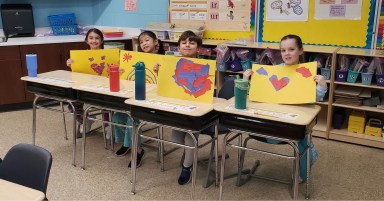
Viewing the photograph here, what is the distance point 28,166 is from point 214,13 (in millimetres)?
3357

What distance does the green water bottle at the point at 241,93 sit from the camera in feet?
7.58

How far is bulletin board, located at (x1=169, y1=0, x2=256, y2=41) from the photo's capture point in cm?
441

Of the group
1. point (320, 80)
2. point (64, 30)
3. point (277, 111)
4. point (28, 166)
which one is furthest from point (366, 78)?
point (64, 30)

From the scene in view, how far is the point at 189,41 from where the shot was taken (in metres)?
2.93

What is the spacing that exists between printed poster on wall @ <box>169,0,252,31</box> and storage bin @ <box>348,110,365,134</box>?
1.53m

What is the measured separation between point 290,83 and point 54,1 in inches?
163

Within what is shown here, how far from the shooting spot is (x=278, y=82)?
2.51 m

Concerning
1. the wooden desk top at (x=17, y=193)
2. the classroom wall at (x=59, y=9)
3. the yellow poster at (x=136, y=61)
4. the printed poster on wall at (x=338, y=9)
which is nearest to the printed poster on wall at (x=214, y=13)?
the printed poster on wall at (x=338, y=9)

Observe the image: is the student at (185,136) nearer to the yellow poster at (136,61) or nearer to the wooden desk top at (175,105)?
the yellow poster at (136,61)

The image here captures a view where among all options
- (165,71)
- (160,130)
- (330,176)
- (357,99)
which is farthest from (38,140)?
(357,99)

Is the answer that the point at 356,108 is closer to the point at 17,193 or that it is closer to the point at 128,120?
the point at 128,120

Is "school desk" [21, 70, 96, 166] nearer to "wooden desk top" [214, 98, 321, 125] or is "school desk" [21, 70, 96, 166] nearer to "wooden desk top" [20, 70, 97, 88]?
"wooden desk top" [20, 70, 97, 88]

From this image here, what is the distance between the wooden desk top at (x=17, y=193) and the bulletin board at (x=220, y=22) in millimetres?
3394

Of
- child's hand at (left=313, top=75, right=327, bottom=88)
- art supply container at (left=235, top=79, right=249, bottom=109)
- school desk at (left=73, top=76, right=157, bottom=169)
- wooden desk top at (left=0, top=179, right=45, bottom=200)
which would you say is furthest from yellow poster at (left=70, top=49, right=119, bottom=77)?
wooden desk top at (left=0, top=179, right=45, bottom=200)
